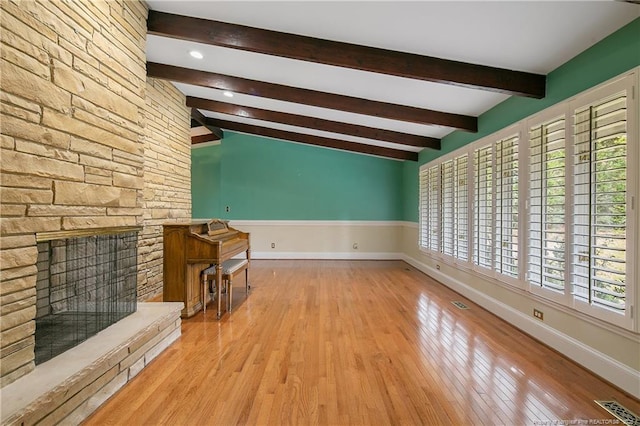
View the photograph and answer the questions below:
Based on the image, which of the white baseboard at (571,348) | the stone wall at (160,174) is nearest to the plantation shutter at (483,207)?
the white baseboard at (571,348)

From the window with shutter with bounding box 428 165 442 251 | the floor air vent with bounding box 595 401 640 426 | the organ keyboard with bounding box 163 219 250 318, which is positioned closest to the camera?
the floor air vent with bounding box 595 401 640 426

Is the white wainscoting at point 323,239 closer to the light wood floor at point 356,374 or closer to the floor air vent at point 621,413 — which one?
the light wood floor at point 356,374

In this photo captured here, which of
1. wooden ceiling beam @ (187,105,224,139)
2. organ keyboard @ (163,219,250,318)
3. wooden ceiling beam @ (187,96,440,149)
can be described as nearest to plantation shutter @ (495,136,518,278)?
wooden ceiling beam @ (187,96,440,149)

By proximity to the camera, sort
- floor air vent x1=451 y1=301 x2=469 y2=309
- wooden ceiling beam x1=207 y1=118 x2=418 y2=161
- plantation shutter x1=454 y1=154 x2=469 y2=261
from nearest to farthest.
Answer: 1. floor air vent x1=451 y1=301 x2=469 y2=309
2. plantation shutter x1=454 y1=154 x2=469 y2=261
3. wooden ceiling beam x1=207 y1=118 x2=418 y2=161

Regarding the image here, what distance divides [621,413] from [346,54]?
3.18m

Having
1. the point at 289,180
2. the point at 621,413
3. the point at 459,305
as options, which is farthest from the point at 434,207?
the point at 621,413

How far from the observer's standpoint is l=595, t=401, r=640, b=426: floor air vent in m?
1.72

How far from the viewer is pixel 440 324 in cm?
323

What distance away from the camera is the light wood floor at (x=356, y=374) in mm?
1779

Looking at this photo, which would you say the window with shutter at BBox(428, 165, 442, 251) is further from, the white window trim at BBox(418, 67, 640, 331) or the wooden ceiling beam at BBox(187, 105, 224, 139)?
the wooden ceiling beam at BBox(187, 105, 224, 139)

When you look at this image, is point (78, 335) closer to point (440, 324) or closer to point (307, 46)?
point (307, 46)

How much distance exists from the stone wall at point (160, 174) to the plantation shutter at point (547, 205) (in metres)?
4.06

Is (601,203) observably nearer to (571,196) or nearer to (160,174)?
(571,196)

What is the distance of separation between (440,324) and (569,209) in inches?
63.3
